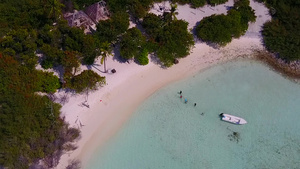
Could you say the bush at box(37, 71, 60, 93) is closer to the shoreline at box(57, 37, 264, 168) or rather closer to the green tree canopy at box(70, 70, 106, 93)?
the green tree canopy at box(70, 70, 106, 93)

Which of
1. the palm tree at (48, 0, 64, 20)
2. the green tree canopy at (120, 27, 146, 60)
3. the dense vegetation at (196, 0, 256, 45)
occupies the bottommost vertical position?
the dense vegetation at (196, 0, 256, 45)

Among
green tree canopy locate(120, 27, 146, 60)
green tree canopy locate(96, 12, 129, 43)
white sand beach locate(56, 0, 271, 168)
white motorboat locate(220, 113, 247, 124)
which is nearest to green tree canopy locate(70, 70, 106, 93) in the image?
white sand beach locate(56, 0, 271, 168)

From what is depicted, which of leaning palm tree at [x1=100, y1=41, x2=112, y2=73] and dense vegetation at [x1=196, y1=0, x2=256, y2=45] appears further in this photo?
dense vegetation at [x1=196, y1=0, x2=256, y2=45]

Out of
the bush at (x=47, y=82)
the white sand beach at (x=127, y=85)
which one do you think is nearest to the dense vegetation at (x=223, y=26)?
the white sand beach at (x=127, y=85)

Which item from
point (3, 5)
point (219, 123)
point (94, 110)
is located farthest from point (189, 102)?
point (3, 5)

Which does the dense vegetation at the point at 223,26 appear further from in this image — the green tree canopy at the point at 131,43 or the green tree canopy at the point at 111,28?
the green tree canopy at the point at 111,28

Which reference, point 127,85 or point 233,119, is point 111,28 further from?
point 233,119

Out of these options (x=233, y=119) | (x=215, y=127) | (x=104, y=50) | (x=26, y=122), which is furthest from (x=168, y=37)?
(x=26, y=122)

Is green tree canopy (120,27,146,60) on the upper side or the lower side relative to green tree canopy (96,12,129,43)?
lower
